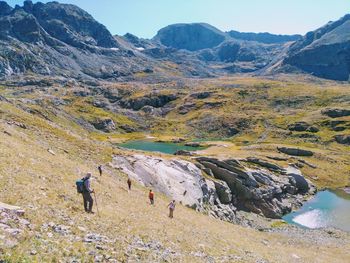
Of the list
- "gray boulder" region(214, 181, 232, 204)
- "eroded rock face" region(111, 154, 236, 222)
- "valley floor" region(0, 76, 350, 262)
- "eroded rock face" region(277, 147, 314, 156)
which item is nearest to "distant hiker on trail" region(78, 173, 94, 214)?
"valley floor" region(0, 76, 350, 262)

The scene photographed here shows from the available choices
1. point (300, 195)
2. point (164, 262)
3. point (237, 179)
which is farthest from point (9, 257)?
point (300, 195)

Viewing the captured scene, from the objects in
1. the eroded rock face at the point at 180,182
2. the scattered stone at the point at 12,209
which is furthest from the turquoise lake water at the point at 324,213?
the scattered stone at the point at 12,209

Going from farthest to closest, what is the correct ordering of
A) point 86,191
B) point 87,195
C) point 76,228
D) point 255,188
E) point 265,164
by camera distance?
point 265,164 < point 255,188 < point 87,195 < point 86,191 < point 76,228

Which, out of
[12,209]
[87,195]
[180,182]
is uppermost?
[12,209]

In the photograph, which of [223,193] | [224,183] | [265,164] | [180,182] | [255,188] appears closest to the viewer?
[180,182]

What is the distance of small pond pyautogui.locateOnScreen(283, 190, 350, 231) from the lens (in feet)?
318

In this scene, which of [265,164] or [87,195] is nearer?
[87,195]

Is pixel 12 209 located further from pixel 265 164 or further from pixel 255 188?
pixel 265 164

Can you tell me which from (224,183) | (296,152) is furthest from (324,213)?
(296,152)

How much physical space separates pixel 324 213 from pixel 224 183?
111ft

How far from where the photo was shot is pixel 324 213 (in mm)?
105625

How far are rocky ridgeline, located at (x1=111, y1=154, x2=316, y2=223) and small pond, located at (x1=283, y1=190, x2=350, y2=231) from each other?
3004mm

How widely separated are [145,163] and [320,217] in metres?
55.7

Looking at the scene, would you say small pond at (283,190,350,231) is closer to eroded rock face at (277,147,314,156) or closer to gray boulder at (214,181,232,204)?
gray boulder at (214,181,232,204)
